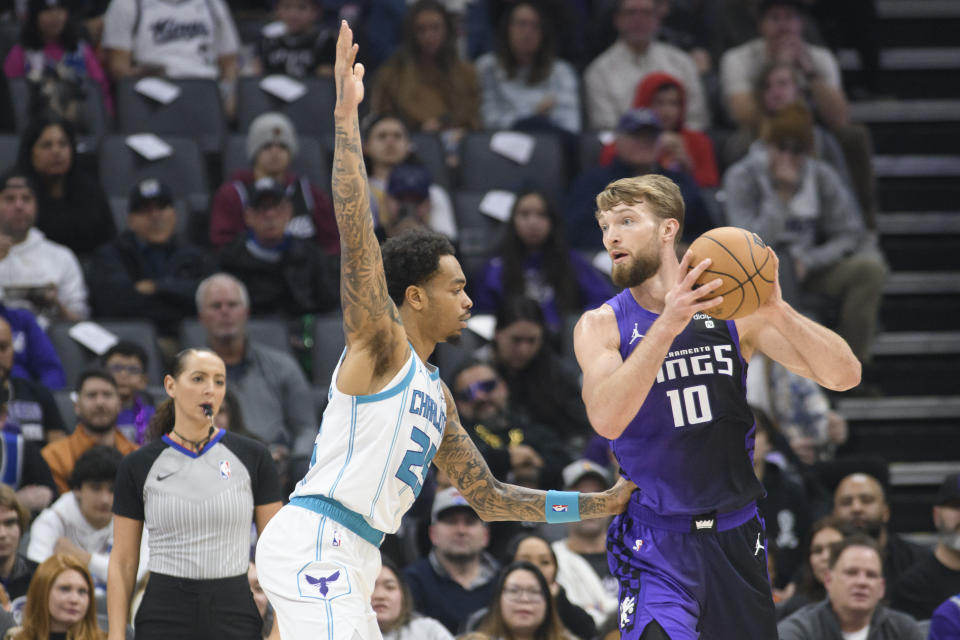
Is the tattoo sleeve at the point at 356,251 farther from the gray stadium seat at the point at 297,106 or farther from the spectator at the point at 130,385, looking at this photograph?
the gray stadium seat at the point at 297,106

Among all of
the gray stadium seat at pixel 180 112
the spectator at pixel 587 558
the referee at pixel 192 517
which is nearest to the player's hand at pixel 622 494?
the referee at pixel 192 517

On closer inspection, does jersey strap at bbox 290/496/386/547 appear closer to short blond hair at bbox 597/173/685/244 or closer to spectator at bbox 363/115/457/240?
short blond hair at bbox 597/173/685/244

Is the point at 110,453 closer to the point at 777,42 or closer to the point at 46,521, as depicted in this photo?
the point at 46,521

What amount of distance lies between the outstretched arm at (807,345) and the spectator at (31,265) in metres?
6.09

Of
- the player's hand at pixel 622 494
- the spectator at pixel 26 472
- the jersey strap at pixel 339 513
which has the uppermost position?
the jersey strap at pixel 339 513

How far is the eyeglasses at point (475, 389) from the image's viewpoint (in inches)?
354

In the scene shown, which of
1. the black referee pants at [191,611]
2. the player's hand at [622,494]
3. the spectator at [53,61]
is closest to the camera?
the player's hand at [622,494]

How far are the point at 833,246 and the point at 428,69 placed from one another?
3685 millimetres

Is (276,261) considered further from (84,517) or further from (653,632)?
(653,632)

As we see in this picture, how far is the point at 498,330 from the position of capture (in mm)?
9555

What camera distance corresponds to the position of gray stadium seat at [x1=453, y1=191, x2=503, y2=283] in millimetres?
10602

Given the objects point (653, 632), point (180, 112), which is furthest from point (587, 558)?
point (180, 112)

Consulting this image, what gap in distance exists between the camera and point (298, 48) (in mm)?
11828


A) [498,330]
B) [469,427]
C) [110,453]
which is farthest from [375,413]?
[498,330]
